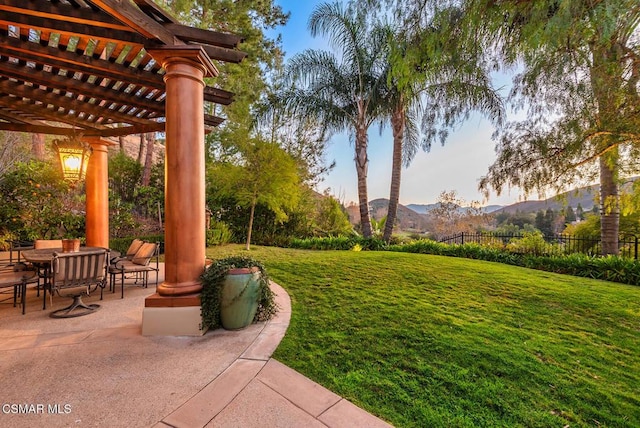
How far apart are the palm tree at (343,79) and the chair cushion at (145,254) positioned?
8.36 metres

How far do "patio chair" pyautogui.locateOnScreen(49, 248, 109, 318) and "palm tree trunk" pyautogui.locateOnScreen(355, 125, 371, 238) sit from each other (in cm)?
948

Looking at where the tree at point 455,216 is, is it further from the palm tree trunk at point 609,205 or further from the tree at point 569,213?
the palm tree trunk at point 609,205

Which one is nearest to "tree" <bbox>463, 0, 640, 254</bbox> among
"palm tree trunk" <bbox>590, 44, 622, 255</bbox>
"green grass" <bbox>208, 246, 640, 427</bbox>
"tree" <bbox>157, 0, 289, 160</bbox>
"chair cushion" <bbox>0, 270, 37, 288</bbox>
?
"palm tree trunk" <bbox>590, 44, 622, 255</bbox>

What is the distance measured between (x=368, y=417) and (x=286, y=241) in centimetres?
1102

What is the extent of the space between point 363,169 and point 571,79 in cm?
801

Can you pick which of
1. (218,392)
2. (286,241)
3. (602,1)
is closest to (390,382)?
(218,392)

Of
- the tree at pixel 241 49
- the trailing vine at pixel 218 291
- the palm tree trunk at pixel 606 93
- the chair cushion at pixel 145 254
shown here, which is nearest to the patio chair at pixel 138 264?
the chair cushion at pixel 145 254

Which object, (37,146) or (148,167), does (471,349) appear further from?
(37,146)

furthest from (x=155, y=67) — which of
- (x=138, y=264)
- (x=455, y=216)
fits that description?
(x=455, y=216)

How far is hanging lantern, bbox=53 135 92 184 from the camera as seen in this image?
13.9 feet

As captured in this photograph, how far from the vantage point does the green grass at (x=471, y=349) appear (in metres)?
2.25

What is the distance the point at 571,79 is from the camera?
4086mm

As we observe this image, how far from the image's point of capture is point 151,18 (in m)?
2.94

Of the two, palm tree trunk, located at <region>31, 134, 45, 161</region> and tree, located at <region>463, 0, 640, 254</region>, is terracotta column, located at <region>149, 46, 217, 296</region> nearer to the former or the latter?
tree, located at <region>463, 0, 640, 254</region>
